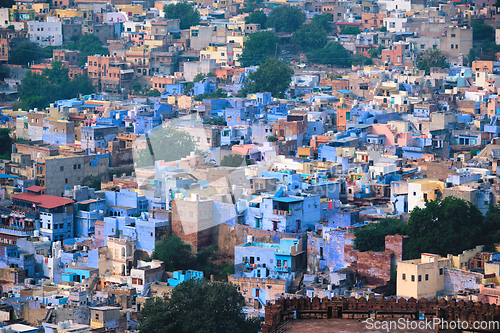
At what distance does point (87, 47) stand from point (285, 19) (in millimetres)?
8677

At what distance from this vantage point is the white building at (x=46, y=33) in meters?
48.8

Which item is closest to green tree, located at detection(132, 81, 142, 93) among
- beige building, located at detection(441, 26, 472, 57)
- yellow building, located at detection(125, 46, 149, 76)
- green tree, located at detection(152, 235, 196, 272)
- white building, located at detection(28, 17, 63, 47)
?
yellow building, located at detection(125, 46, 149, 76)

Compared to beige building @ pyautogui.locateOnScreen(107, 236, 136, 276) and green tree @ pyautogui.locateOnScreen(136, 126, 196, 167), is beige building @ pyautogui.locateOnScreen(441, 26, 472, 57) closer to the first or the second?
green tree @ pyautogui.locateOnScreen(136, 126, 196, 167)

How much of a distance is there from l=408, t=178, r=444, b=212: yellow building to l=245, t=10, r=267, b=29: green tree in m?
27.4

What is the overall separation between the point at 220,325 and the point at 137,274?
13.7 feet

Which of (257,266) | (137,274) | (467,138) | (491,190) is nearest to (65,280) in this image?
(137,274)

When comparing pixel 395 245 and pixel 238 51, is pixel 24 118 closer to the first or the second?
pixel 238 51

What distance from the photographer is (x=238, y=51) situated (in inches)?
1832

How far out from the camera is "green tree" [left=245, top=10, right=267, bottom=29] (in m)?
50.9

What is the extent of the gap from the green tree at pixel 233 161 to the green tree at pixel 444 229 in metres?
7.42

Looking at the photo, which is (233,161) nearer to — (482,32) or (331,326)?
(331,326)

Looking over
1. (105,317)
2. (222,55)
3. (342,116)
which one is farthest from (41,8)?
(105,317)

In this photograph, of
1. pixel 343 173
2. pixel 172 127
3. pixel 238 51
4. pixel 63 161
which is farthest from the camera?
pixel 238 51

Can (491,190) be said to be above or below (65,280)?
above
